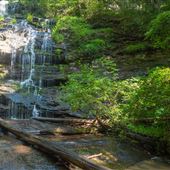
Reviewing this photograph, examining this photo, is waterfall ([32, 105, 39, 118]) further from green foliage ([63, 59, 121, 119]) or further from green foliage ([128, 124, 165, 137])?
green foliage ([128, 124, 165, 137])

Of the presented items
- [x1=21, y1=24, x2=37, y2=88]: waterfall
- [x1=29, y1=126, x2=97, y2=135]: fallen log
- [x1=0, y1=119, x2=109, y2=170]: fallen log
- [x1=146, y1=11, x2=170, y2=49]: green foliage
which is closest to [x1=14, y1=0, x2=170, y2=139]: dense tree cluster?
[x1=146, y1=11, x2=170, y2=49]: green foliage

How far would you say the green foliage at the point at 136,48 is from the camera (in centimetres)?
1891

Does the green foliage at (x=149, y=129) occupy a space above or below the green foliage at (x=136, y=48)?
below

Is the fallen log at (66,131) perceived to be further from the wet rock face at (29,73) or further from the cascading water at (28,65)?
the cascading water at (28,65)

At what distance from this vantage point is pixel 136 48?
62.1 feet

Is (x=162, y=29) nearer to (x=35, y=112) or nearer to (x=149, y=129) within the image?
(x=149, y=129)

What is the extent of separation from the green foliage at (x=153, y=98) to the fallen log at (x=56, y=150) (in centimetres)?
289

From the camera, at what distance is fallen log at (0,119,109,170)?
7024 mm

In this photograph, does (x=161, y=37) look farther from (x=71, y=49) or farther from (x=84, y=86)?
(x=71, y=49)

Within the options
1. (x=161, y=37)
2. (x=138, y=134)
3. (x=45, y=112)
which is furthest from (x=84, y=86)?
(x=161, y=37)

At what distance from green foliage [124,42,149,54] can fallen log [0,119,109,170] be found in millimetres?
10754

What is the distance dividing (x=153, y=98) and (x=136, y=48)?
31.8 feet

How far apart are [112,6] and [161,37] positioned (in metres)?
10.6

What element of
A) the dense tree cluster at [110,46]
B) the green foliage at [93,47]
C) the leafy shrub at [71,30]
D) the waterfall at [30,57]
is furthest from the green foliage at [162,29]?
the leafy shrub at [71,30]
